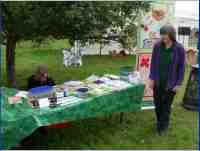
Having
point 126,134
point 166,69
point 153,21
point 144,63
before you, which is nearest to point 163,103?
point 166,69

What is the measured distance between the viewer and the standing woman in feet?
15.8

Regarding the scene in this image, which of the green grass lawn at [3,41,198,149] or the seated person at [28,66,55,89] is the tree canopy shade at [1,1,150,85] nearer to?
the seated person at [28,66,55,89]

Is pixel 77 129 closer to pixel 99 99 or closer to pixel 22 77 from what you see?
pixel 99 99

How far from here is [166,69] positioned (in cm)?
496

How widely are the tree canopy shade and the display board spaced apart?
0.23 m

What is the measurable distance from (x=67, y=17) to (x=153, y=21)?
1.79m

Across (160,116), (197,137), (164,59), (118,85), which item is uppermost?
(164,59)

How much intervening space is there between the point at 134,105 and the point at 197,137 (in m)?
1.02

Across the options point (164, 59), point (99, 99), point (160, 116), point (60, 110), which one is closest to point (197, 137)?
point (160, 116)

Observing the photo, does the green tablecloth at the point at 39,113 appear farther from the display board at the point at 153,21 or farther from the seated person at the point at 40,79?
the display board at the point at 153,21

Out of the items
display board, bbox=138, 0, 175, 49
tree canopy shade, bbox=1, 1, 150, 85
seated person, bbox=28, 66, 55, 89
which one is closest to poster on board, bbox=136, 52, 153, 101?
display board, bbox=138, 0, 175, 49

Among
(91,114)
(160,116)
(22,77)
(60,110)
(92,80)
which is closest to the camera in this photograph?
(60,110)

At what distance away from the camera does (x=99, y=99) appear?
4.71 metres

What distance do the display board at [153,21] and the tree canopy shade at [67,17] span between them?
228mm
